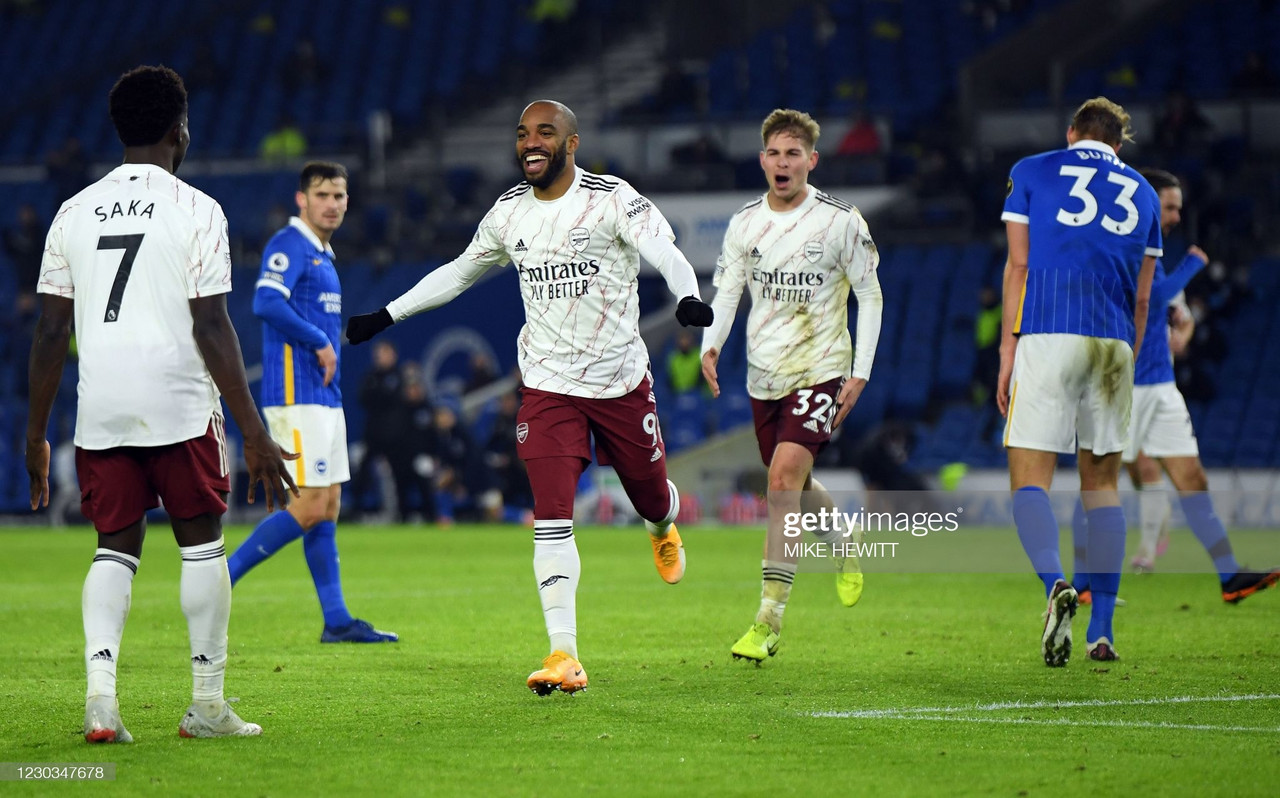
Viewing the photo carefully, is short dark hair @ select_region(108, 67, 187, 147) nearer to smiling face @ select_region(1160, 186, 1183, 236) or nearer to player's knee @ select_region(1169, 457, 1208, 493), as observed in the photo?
smiling face @ select_region(1160, 186, 1183, 236)

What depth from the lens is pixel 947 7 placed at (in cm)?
2778

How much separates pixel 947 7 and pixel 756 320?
20974 millimetres

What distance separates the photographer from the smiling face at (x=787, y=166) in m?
7.91

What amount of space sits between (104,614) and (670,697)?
2.12 meters

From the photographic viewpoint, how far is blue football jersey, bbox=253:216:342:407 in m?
8.81

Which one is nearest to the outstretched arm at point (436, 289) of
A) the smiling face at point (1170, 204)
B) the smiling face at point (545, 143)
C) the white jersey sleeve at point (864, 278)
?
the smiling face at point (545, 143)

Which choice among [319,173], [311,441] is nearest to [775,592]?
[311,441]

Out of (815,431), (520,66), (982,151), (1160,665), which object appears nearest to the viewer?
(1160,665)

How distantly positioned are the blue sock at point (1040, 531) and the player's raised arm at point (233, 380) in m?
3.45

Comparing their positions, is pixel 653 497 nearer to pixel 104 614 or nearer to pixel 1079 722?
pixel 1079 722

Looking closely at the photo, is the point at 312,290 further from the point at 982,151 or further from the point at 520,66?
the point at 520,66

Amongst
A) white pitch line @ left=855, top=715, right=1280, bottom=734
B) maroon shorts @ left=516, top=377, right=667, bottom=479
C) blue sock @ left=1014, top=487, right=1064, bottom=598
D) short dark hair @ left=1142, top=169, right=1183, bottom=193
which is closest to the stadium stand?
short dark hair @ left=1142, top=169, right=1183, bottom=193

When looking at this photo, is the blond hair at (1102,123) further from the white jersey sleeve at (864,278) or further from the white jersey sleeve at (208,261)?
the white jersey sleeve at (208,261)

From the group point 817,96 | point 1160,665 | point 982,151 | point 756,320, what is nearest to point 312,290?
point 756,320
